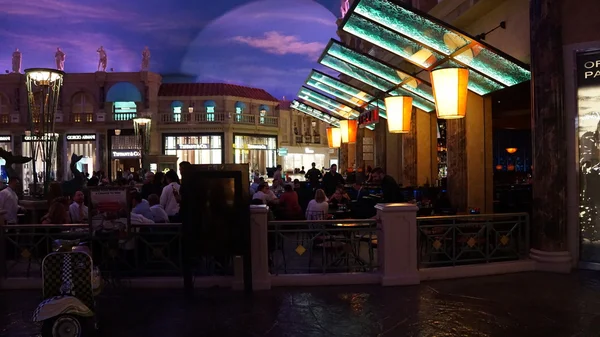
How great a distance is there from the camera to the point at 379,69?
12.9 meters

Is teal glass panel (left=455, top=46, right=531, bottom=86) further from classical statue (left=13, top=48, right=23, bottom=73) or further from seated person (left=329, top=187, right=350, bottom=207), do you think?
classical statue (left=13, top=48, right=23, bottom=73)

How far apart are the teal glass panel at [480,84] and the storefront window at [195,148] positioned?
30204 millimetres

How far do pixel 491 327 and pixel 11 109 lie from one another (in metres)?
40.3

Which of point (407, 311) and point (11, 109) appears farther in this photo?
point (11, 109)

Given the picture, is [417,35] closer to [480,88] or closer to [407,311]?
[480,88]

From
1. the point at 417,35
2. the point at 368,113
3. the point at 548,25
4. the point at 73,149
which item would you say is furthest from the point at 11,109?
the point at 548,25

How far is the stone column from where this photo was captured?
7645mm

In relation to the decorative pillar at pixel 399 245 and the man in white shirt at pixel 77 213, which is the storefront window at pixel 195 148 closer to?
the man in white shirt at pixel 77 213

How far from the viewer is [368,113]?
15.0 metres

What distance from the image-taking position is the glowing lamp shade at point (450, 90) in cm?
818

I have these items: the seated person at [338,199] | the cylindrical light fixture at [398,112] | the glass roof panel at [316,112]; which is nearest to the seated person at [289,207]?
the seated person at [338,199]

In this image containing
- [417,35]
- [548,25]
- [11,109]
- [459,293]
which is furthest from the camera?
[11,109]

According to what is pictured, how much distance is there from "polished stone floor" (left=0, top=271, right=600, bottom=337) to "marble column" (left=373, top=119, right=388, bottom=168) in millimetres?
11758

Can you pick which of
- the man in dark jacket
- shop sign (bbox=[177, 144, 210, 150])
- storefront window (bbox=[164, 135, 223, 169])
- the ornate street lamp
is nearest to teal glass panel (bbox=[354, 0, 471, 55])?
the man in dark jacket
